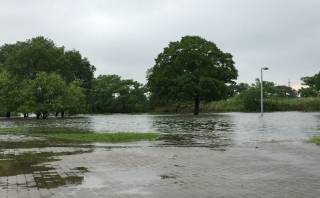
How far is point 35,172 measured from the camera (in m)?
11.6

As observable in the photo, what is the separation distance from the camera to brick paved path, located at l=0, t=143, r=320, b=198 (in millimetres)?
8859

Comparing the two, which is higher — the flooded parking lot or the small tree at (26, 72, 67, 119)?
the small tree at (26, 72, 67, 119)

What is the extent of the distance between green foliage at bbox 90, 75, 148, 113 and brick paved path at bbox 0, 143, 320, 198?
8107 cm

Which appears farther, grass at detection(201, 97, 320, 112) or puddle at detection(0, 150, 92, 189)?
grass at detection(201, 97, 320, 112)

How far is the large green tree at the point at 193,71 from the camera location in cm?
6738

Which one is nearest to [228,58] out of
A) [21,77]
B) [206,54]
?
[206,54]

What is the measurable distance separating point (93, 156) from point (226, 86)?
54.9 m

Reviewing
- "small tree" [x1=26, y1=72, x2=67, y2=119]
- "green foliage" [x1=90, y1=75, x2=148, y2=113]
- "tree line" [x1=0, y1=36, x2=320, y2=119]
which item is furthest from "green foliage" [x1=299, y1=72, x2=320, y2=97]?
"small tree" [x1=26, y1=72, x2=67, y2=119]

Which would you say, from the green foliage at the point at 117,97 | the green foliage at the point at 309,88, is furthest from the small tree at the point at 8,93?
the green foliage at the point at 309,88

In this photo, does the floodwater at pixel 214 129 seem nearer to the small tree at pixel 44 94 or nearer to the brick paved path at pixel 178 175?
the brick paved path at pixel 178 175

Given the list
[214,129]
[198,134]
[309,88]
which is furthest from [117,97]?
[198,134]

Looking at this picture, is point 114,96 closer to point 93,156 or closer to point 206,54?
point 206,54

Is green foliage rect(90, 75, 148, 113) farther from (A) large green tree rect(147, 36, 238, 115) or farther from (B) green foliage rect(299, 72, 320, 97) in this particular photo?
(B) green foliage rect(299, 72, 320, 97)

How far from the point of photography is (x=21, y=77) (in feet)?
246
